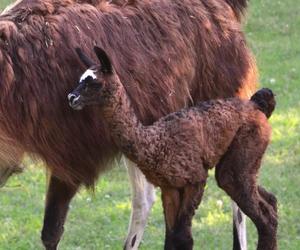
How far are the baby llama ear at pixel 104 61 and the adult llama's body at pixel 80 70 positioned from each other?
1.80 feet

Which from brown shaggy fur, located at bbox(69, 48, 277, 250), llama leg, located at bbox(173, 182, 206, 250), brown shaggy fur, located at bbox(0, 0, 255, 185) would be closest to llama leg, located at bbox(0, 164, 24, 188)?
brown shaggy fur, located at bbox(0, 0, 255, 185)

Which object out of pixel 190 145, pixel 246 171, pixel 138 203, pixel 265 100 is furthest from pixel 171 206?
pixel 138 203

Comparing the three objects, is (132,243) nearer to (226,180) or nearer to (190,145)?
(226,180)

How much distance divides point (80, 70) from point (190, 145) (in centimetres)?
72

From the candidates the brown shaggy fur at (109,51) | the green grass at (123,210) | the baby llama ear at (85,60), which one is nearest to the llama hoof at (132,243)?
the green grass at (123,210)

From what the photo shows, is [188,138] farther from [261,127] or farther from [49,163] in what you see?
[49,163]

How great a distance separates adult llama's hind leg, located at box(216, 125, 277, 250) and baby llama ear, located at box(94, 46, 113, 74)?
33.0 inches

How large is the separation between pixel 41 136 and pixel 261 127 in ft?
3.66

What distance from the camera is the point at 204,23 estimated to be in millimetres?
5785

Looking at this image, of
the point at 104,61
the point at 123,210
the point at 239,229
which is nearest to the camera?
the point at 104,61

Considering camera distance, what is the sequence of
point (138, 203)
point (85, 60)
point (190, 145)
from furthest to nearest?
point (138, 203) → point (190, 145) → point (85, 60)

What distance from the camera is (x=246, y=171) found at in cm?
512

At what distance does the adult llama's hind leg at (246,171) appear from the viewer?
5133 millimetres

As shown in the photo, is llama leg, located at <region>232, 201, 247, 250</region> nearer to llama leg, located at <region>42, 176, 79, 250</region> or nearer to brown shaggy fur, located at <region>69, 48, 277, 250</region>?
brown shaggy fur, located at <region>69, 48, 277, 250</region>
